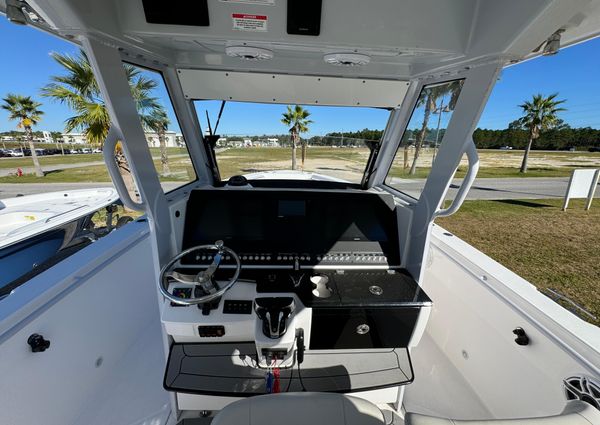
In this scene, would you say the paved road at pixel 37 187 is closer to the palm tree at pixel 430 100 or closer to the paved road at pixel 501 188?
the paved road at pixel 501 188

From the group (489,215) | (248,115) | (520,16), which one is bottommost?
(489,215)

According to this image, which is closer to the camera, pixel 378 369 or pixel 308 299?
pixel 308 299

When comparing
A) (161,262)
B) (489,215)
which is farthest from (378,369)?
(489,215)

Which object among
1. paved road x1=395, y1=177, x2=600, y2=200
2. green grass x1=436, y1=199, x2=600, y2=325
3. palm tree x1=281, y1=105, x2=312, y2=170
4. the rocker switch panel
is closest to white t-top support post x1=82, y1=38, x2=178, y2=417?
the rocker switch panel

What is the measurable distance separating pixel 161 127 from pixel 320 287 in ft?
5.44

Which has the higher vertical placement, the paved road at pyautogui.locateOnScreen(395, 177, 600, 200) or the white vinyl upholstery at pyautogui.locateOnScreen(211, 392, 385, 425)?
the white vinyl upholstery at pyautogui.locateOnScreen(211, 392, 385, 425)

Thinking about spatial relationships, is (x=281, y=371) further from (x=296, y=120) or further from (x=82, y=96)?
(x=82, y=96)

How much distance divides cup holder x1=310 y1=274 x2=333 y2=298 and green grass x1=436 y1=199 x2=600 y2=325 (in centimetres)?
254

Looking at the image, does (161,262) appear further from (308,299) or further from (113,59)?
(113,59)

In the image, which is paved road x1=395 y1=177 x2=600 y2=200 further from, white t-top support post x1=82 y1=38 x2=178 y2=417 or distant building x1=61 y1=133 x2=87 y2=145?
distant building x1=61 y1=133 x2=87 y2=145

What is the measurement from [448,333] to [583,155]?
21135mm

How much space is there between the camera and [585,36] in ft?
3.62

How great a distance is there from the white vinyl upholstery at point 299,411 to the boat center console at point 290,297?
34 cm

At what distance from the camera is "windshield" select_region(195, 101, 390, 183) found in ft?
7.22
